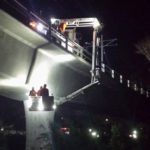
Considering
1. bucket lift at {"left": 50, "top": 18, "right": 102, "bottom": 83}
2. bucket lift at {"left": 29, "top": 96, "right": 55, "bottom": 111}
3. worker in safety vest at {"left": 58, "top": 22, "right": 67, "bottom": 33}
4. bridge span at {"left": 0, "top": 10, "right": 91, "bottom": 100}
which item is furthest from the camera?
worker in safety vest at {"left": 58, "top": 22, "right": 67, "bottom": 33}

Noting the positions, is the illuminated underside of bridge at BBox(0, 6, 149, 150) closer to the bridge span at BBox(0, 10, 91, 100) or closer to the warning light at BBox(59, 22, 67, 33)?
the bridge span at BBox(0, 10, 91, 100)

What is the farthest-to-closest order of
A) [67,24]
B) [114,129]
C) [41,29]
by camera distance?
[114,129]
[67,24]
[41,29]

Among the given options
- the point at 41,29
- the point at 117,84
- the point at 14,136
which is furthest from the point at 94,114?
the point at 41,29

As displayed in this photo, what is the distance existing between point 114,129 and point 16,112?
12.2m

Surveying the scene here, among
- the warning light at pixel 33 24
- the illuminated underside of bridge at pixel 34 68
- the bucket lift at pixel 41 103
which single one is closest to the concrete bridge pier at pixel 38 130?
the illuminated underside of bridge at pixel 34 68

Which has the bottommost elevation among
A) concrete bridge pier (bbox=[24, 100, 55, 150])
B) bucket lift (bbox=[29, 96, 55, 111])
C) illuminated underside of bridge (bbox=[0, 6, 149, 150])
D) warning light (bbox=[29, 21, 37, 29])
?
concrete bridge pier (bbox=[24, 100, 55, 150])

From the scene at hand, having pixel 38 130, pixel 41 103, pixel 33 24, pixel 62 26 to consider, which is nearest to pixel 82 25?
pixel 62 26

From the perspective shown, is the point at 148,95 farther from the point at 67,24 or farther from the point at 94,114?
the point at 67,24

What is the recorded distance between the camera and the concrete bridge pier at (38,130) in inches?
773

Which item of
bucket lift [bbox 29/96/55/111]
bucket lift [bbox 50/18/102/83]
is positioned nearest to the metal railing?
bucket lift [bbox 50/18/102/83]

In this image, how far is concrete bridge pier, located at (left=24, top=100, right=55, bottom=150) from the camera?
1962 centimetres

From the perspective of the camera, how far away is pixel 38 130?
19.7 meters

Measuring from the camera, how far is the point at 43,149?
19.6 meters

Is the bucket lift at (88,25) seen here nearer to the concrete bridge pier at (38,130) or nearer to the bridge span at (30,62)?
the bridge span at (30,62)
